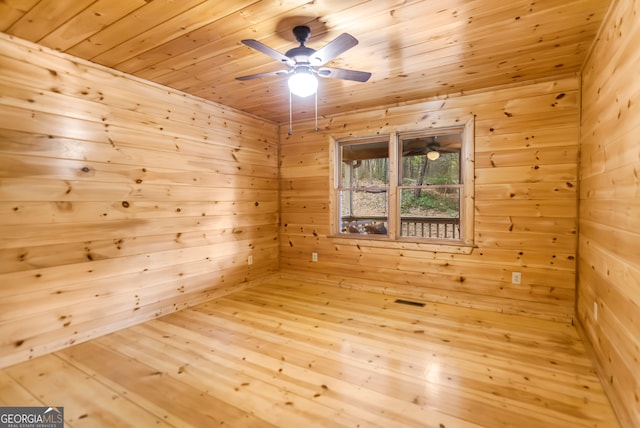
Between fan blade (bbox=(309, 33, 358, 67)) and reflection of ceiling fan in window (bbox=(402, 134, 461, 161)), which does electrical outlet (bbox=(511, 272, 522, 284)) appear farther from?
fan blade (bbox=(309, 33, 358, 67))

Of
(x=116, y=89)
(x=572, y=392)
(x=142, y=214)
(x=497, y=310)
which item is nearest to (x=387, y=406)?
(x=572, y=392)

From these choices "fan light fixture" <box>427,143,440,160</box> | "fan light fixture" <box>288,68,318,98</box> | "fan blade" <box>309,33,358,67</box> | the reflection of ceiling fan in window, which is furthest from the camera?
"fan light fixture" <box>427,143,440,160</box>

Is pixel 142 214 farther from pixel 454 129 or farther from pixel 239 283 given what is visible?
pixel 454 129

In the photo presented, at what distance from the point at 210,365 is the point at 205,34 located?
2422 millimetres

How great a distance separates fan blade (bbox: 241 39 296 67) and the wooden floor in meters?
2.17

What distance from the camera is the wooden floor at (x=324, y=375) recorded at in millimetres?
1768

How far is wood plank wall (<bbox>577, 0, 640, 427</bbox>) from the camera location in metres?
1.58

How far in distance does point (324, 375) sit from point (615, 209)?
6.92 ft

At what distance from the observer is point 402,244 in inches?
155

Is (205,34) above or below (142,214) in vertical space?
above

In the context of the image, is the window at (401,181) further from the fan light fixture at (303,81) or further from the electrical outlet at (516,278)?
the fan light fixture at (303,81)

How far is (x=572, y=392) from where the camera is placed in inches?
76.9

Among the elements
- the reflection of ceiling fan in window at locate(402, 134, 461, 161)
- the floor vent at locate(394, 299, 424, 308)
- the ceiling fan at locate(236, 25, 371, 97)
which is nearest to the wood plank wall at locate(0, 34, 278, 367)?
the ceiling fan at locate(236, 25, 371, 97)

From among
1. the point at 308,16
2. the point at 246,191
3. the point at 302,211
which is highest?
the point at 308,16
